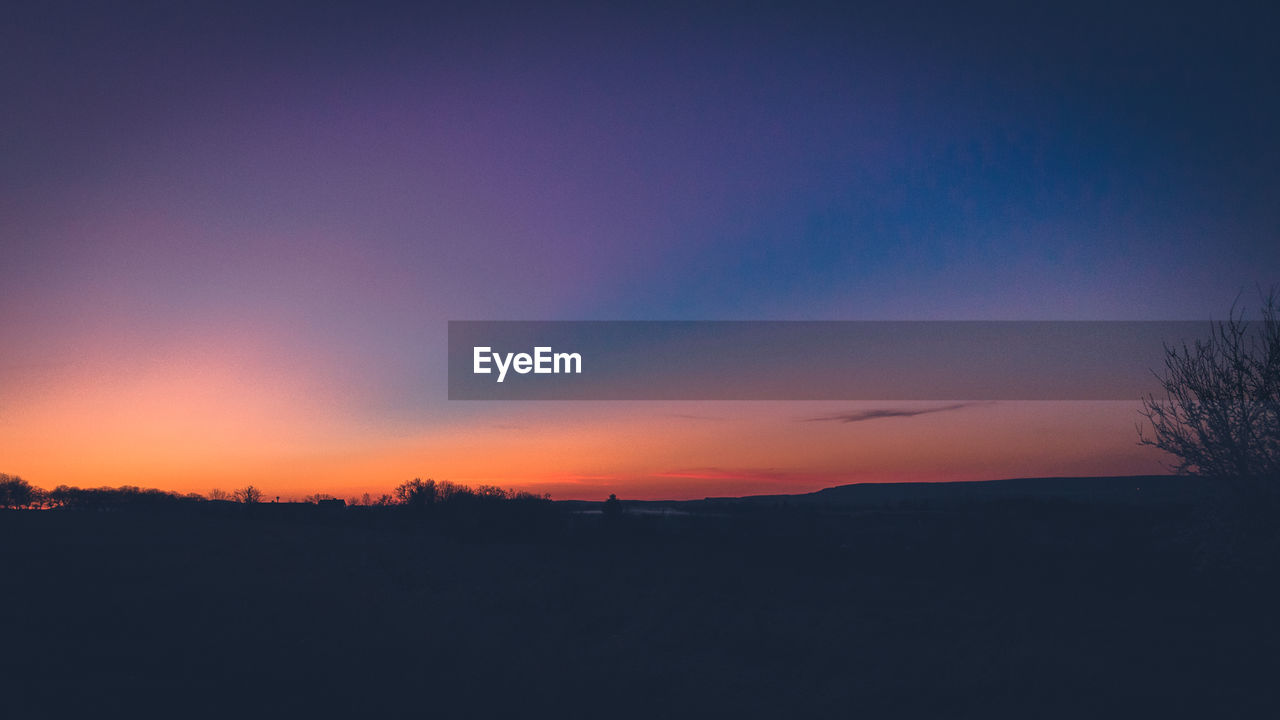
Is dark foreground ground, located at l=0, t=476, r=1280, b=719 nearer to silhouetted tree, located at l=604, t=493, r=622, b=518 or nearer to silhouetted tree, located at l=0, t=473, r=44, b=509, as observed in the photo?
silhouetted tree, located at l=604, t=493, r=622, b=518

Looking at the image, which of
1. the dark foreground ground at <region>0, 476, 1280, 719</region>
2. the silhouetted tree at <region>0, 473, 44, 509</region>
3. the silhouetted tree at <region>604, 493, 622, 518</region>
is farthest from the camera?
the silhouetted tree at <region>0, 473, 44, 509</region>

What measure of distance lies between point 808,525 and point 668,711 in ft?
117

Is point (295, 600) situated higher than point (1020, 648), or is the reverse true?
point (295, 600)

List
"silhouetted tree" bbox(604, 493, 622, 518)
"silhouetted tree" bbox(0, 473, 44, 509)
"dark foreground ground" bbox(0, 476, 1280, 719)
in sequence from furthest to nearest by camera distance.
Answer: "silhouetted tree" bbox(0, 473, 44, 509)
"silhouetted tree" bbox(604, 493, 622, 518)
"dark foreground ground" bbox(0, 476, 1280, 719)

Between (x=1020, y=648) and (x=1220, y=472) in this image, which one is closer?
(x=1020, y=648)

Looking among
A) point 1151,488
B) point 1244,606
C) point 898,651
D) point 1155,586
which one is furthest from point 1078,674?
point 1151,488

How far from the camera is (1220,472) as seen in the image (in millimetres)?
18781

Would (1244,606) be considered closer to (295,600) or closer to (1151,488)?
(295,600)

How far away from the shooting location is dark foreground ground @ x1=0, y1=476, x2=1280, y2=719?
35.5 ft

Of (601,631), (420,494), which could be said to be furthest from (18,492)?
(601,631)

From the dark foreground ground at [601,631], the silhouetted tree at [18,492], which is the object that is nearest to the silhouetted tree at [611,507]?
the dark foreground ground at [601,631]

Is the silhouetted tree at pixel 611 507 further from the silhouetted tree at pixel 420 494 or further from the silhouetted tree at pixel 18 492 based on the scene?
the silhouetted tree at pixel 18 492

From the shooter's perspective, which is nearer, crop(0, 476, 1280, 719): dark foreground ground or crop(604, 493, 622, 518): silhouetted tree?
crop(0, 476, 1280, 719): dark foreground ground

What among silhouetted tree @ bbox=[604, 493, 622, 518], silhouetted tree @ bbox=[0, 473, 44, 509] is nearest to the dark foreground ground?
silhouetted tree @ bbox=[604, 493, 622, 518]
